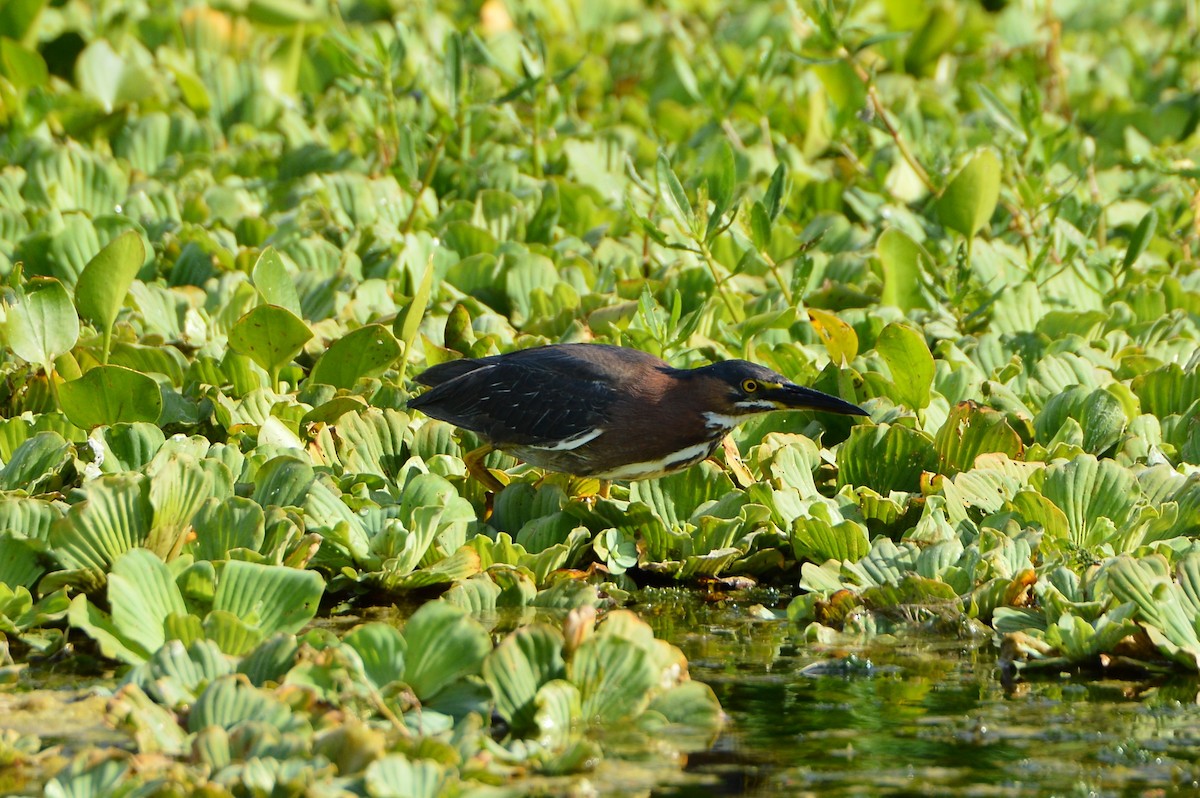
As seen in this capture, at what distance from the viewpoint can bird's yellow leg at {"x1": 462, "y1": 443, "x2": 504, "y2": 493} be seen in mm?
5684

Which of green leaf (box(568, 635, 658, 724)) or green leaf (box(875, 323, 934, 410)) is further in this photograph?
green leaf (box(875, 323, 934, 410))

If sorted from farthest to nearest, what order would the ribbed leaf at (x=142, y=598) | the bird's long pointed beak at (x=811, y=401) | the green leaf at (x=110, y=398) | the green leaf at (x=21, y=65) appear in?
the green leaf at (x=21, y=65) < the green leaf at (x=110, y=398) < the bird's long pointed beak at (x=811, y=401) < the ribbed leaf at (x=142, y=598)

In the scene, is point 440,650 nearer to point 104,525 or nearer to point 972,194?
point 104,525

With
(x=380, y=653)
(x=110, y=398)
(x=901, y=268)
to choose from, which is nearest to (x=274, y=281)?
(x=110, y=398)

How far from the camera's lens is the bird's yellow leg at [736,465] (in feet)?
18.4

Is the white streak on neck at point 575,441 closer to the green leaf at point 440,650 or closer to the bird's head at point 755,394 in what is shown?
the bird's head at point 755,394

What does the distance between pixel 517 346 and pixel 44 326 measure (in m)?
1.86

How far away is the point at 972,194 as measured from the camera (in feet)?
23.6

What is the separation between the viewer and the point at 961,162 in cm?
864

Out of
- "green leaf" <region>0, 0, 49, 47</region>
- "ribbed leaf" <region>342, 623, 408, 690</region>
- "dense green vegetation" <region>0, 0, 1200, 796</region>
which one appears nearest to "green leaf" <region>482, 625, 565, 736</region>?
"dense green vegetation" <region>0, 0, 1200, 796</region>

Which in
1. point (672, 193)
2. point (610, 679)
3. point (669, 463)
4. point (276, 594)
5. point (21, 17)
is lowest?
point (610, 679)

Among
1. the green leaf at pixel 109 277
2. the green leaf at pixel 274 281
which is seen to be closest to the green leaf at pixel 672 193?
the green leaf at pixel 274 281

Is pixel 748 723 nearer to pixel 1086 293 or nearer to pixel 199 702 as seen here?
pixel 199 702

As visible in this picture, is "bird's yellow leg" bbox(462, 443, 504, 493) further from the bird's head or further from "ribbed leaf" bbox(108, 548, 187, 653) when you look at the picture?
"ribbed leaf" bbox(108, 548, 187, 653)
